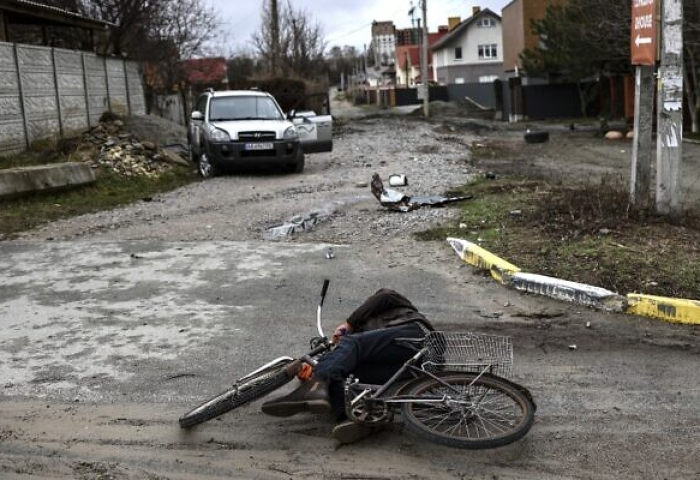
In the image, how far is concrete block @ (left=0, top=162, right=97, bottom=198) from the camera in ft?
39.9

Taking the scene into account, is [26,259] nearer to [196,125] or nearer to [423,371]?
[423,371]

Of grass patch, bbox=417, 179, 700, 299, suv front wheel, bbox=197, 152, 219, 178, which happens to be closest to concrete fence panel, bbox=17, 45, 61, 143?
suv front wheel, bbox=197, 152, 219, 178

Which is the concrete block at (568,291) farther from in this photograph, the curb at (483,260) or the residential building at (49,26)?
the residential building at (49,26)

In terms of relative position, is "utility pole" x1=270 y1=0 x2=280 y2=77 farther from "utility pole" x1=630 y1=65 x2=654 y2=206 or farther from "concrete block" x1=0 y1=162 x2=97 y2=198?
"utility pole" x1=630 y1=65 x2=654 y2=206

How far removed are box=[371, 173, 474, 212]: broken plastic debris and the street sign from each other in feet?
11.1

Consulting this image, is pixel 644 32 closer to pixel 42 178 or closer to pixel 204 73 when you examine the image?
pixel 42 178

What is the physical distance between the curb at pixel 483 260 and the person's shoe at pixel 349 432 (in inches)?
131

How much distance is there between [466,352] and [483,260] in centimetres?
323

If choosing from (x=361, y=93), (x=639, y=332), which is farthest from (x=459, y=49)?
(x=639, y=332)

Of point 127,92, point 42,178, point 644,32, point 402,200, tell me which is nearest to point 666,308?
point 644,32

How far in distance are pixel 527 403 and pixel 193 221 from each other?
766 cm

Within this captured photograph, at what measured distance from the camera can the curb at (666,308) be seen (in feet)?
19.0

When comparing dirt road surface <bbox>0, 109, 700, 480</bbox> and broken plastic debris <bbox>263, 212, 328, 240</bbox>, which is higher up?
broken plastic debris <bbox>263, 212, 328, 240</bbox>

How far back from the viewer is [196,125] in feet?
55.8
